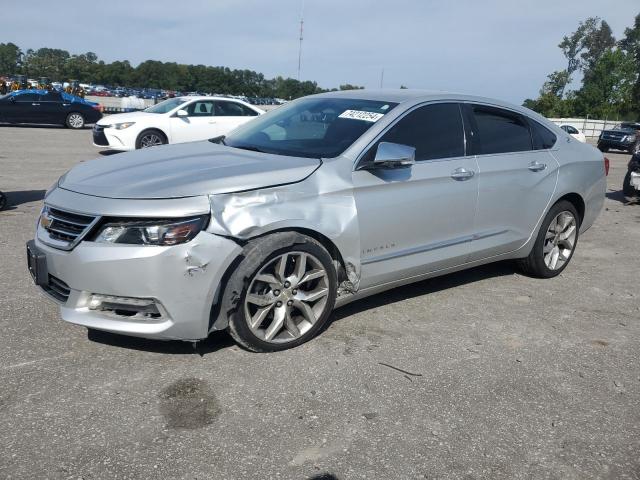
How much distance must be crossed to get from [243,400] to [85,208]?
4.44 feet

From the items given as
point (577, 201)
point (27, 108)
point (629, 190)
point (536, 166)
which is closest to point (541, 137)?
point (536, 166)

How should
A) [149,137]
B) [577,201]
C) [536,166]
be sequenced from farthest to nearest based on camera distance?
[149,137]
[577,201]
[536,166]

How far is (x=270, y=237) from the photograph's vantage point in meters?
3.44

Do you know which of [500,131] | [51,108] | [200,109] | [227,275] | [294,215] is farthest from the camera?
[51,108]

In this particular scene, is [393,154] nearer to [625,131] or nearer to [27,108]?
[27,108]

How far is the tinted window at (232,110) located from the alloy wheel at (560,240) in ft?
32.3

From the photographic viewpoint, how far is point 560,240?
5.52m

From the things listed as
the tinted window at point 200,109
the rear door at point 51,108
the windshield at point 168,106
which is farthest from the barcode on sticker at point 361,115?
the rear door at point 51,108


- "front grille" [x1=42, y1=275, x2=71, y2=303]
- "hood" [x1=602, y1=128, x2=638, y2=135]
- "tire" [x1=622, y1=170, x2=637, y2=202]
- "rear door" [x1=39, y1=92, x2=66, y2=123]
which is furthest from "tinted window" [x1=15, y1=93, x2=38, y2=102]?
"hood" [x1=602, y1=128, x2=638, y2=135]

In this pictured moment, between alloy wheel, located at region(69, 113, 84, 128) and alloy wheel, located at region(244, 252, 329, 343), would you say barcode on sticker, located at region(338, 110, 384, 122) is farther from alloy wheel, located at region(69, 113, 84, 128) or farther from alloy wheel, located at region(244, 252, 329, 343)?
alloy wheel, located at region(69, 113, 84, 128)

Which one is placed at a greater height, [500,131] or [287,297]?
[500,131]

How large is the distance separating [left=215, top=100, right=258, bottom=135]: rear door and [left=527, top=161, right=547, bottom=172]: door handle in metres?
9.49

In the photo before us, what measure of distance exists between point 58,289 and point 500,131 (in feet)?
11.5

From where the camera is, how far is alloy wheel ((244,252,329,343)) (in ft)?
11.5
